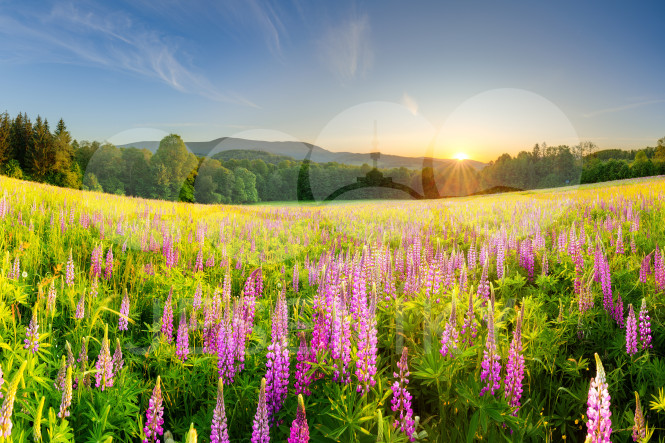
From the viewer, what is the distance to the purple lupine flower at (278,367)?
257 centimetres

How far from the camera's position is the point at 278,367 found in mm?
2641

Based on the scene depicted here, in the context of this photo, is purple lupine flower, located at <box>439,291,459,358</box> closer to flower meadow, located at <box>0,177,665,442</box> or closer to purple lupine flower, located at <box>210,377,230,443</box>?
flower meadow, located at <box>0,177,665,442</box>

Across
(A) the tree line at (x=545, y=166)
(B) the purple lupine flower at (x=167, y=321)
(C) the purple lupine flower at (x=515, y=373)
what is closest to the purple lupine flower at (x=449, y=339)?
(C) the purple lupine flower at (x=515, y=373)

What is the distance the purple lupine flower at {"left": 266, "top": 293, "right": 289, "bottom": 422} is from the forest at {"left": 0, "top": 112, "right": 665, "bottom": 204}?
9342 centimetres

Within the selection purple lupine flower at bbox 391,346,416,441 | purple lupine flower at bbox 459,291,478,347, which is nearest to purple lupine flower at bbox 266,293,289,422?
purple lupine flower at bbox 391,346,416,441

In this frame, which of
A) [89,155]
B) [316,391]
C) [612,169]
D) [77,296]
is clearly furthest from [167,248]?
[89,155]

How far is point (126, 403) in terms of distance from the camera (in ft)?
8.09

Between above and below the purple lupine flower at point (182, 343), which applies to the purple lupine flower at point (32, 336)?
above

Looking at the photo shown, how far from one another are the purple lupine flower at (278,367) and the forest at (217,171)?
93425mm

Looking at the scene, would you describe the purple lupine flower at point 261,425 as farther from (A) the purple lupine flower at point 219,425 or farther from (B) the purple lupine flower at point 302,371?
(B) the purple lupine flower at point 302,371

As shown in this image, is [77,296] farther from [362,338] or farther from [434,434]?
[434,434]

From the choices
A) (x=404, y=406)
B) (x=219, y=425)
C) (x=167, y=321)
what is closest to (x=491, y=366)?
(x=404, y=406)

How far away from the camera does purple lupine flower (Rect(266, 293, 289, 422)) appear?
2572mm

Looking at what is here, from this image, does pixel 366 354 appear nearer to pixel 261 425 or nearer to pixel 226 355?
pixel 261 425
